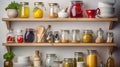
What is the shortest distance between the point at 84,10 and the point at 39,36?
0.49 meters

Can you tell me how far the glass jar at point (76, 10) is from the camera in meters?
2.85

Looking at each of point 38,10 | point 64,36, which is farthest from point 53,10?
point 64,36

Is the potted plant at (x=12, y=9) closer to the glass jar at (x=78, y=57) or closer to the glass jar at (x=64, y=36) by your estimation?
the glass jar at (x=64, y=36)

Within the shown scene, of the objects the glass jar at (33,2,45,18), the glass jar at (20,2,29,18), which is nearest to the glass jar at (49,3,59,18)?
the glass jar at (33,2,45,18)

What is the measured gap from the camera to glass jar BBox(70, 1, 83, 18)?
2854 millimetres

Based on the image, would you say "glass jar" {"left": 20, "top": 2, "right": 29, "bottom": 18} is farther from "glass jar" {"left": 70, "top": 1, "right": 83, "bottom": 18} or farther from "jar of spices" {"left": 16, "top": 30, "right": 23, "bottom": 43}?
"glass jar" {"left": 70, "top": 1, "right": 83, "bottom": 18}

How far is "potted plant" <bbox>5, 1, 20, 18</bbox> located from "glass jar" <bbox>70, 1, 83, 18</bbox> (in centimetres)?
51

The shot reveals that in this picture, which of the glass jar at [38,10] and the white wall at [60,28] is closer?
the glass jar at [38,10]

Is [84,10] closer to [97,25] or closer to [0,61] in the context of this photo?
[97,25]

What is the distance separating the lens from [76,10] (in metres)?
2.86

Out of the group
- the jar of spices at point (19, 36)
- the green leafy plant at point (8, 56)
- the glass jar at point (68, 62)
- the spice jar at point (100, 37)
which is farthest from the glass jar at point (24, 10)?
the spice jar at point (100, 37)

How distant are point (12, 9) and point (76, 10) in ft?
1.93

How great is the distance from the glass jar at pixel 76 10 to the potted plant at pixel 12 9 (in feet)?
1.66

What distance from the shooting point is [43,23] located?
3008 millimetres
